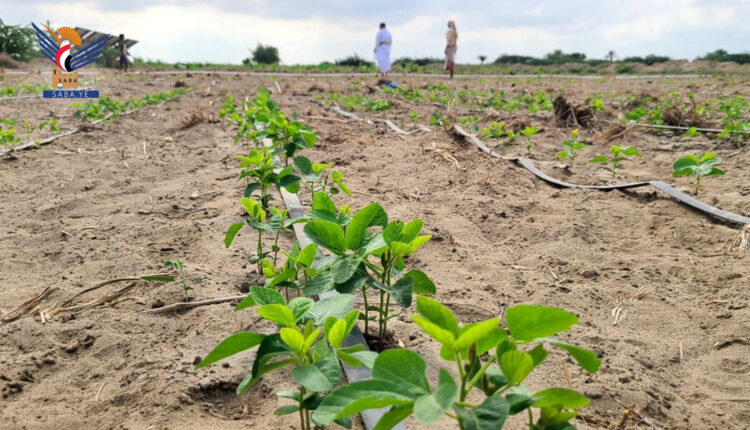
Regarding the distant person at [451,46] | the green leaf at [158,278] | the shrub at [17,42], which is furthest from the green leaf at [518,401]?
the shrub at [17,42]

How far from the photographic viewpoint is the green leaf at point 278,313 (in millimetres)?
1207

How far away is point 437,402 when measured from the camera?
0.89m

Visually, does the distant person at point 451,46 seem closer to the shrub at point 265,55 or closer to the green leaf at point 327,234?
the shrub at point 265,55

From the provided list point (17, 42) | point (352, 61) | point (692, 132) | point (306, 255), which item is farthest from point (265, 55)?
point (306, 255)

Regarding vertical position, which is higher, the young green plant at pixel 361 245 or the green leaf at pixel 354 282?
the young green plant at pixel 361 245

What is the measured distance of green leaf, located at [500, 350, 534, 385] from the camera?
38.5 inches

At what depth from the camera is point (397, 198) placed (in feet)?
13.1

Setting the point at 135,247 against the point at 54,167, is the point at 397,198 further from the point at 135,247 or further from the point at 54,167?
the point at 54,167

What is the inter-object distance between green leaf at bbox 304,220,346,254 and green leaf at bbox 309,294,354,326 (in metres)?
0.23

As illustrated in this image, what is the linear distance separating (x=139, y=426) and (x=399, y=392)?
1.03 m

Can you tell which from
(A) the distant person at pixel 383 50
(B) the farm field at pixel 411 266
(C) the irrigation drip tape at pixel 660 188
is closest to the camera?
(B) the farm field at pixel 411 266

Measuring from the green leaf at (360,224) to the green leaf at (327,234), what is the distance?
0.03 meters

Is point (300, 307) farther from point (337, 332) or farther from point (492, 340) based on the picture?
point (492, 340)

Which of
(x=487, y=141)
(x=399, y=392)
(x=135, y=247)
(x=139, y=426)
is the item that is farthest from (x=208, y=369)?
(x=487, y=141)
